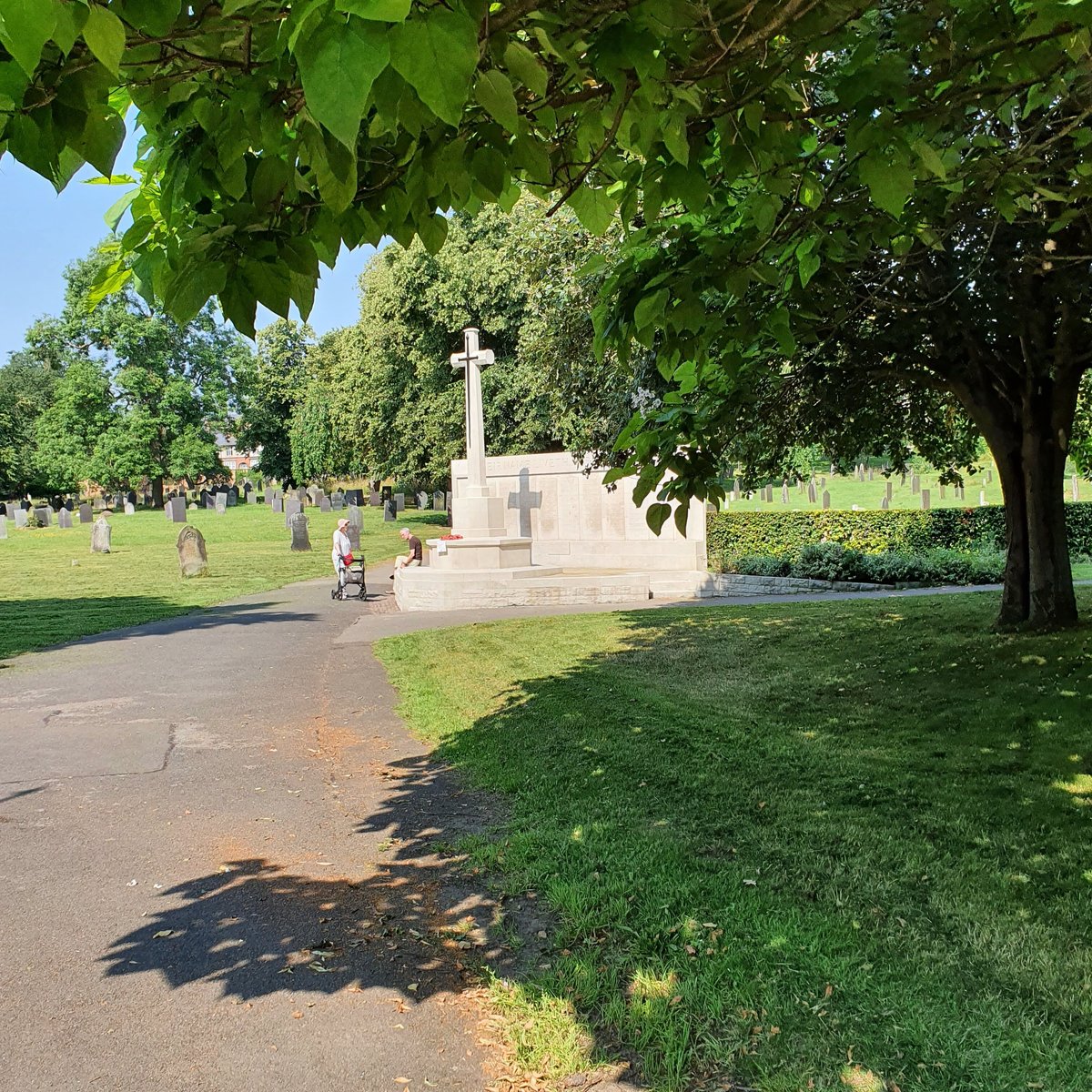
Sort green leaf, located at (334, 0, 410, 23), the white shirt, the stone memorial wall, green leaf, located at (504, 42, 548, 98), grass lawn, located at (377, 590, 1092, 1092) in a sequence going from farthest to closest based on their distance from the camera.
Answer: the stone memorial wall < the white shirt < grass lawn, located at (377, 590, 1092, 1092) < green leaf, located at (504, 42, 548, 98) < green leaf, located at (334, 0, 410, 23)

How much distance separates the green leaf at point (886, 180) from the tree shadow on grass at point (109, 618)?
14.8 metres

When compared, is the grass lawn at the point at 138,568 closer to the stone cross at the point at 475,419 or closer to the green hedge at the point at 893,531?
the stone cross at the point at 475,419

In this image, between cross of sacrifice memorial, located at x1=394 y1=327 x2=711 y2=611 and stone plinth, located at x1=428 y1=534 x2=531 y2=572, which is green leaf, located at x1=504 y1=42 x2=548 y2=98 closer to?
cross of sacrifice memorial, located at x1=394 y1=327 x2=711 y2=611

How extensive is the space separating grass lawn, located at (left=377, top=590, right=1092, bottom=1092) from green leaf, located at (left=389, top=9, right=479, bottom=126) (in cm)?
303

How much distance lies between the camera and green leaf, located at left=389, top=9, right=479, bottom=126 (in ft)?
5.46

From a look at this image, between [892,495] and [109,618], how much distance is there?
36100mm

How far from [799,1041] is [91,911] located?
3.48 metres

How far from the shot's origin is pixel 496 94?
221 cm

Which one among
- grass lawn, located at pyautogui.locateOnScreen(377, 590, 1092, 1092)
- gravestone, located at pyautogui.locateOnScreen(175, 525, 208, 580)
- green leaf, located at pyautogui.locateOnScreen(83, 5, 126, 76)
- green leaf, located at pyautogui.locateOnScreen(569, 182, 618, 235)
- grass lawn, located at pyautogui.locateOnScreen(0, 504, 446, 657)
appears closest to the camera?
green leaf, located at pyautogui.locateOnScreen(83, 5, 126, 76)

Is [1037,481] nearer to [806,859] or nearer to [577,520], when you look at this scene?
[806,859]

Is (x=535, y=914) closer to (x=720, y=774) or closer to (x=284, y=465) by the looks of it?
(x=720, y=774)

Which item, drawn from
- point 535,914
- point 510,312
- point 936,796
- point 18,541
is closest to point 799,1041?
point 535,914

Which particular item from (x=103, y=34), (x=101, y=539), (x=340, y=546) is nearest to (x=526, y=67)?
(x=103, y=34)

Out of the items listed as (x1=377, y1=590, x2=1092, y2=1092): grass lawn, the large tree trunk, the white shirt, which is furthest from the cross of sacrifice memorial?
(x1=377, y1=590, x2=1092, y2=1092): grass lawn
